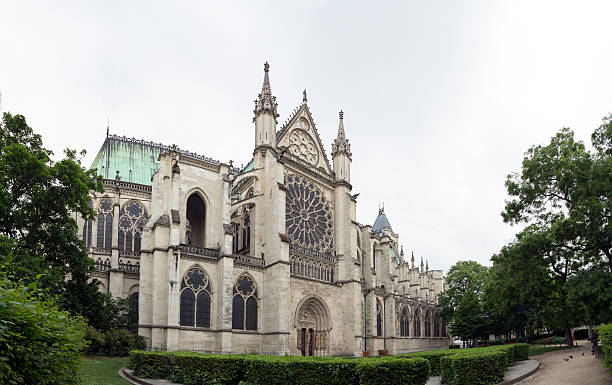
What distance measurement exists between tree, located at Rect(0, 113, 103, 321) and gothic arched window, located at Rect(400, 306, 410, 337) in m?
42.3

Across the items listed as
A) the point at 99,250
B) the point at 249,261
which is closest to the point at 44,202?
the point at 249,261

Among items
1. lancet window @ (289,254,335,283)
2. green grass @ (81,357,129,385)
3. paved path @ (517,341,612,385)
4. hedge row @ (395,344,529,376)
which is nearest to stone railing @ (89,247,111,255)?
green grass @ (81,357,129,385)

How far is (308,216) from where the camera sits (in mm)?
42781

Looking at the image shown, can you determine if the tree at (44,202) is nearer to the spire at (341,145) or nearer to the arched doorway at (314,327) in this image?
the arched doorway at (314,327)

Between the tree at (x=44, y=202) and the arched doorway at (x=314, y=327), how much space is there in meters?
17.5

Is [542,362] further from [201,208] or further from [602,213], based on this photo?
[201,208]

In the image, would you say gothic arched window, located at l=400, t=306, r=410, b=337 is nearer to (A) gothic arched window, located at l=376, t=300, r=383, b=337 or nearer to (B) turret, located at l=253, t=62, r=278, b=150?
(A) gothic arched window, located at l=376, t=300, r=383, b=337

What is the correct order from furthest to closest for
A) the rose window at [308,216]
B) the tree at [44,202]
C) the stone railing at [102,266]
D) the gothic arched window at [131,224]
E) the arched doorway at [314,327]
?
the gothic arched window at [131,224]
the rose window at [308,216]
the arched doorway at [314,327]
the stone railing at [102,266]
the tree at [44,202]

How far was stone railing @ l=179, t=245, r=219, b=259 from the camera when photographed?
32.2 m

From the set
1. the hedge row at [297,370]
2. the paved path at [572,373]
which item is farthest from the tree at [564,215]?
the hedge row at [297,370]

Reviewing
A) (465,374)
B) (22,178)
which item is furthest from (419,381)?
(22,178)

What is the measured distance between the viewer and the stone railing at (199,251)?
3216 centimetres

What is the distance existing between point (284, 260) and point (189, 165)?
34.5ft

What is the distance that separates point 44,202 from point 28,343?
21.4 m
